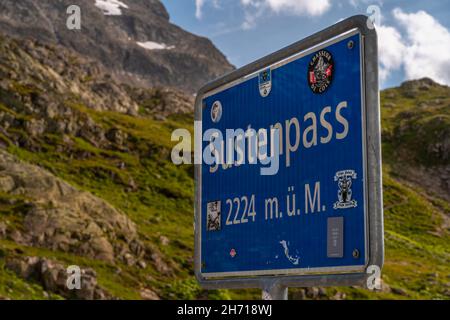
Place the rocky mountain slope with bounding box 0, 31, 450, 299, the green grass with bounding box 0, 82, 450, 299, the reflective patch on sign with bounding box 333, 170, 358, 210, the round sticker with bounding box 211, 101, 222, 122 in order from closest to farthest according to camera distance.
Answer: the reflective patch on sign with bounding box 333, 170, 358, 210
the round sticker with bounding box 211, 101, 222, 122
the rocky mountain slope with bounding box 0, 31, 450, 299
the green grass with bounding box 0, 82, 450, 299

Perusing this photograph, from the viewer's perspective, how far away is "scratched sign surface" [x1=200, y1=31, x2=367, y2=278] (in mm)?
5203

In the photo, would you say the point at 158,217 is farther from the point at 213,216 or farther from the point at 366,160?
the point at 366,160

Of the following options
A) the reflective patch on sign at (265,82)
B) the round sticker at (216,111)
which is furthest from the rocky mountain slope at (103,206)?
the reflective patch on sign at (265,82)

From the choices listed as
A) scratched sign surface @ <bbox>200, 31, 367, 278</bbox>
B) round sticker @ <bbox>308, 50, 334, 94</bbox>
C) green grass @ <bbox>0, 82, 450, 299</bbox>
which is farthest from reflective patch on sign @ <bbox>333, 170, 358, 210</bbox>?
green grass @ <bbox>0, 82, 450, 299</bbox>

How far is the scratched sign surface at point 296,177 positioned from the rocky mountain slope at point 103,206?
144ft

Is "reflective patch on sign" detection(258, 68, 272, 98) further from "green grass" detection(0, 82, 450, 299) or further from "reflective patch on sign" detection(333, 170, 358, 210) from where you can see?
"green grass" detection(0, 82, 450, 299)

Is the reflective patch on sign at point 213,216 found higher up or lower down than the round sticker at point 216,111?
lower down

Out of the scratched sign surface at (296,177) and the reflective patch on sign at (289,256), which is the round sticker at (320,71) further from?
the reflective patch on sign at (289,256)

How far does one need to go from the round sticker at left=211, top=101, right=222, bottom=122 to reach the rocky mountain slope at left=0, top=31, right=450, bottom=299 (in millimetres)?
43570

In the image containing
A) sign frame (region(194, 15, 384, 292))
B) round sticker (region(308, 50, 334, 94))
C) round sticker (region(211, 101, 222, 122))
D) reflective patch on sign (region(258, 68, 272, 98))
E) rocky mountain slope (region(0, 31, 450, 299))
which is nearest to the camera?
sign frame (region(194, 15, 384, 292))

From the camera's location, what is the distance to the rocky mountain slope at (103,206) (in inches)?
2549

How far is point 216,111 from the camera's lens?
7.23m

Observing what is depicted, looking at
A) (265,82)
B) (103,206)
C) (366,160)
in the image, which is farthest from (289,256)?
(103,206)

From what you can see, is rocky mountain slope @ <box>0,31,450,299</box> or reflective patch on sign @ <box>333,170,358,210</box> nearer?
reflective patch on sign @ <box>333,170,358,210</box>
